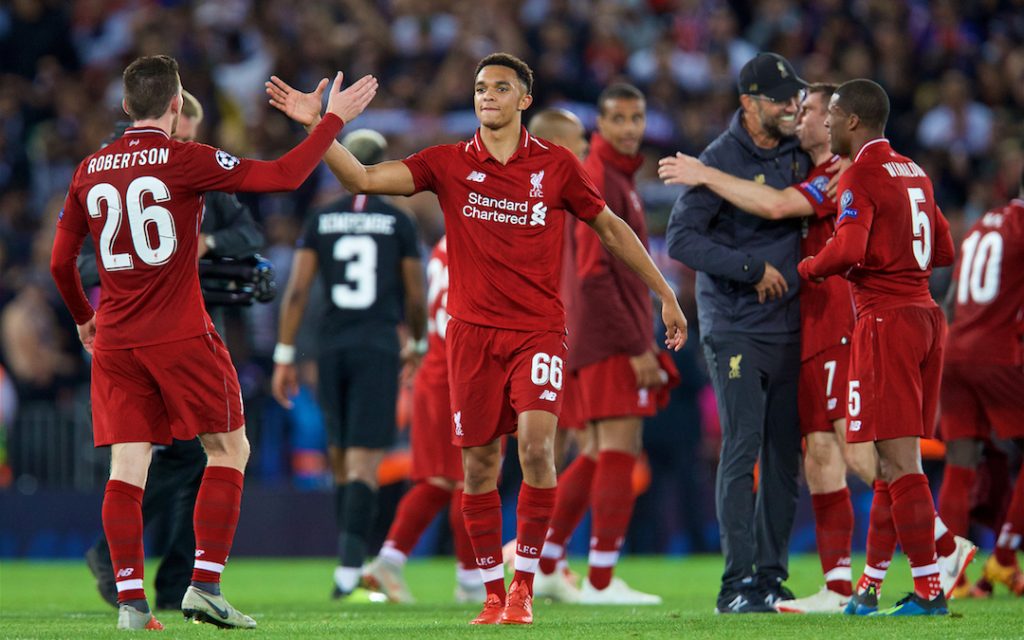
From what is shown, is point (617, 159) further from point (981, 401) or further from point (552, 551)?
point (981, 401)

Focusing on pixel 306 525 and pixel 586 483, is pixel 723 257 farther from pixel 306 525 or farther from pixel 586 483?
pixel 306 525

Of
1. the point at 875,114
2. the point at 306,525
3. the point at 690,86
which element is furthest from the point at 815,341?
the point at 690,86

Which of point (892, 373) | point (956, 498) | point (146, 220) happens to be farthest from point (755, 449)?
point (146, 220)

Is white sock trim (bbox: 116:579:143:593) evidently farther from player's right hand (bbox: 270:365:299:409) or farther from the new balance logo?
player's right hand (bbox: 270:365:299:409)

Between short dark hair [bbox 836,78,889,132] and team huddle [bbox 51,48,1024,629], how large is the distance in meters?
0.01

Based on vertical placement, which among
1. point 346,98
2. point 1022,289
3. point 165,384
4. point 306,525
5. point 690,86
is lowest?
point 306,525

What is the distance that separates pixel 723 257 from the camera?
802 centimetres

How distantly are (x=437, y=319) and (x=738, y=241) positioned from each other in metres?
2.47

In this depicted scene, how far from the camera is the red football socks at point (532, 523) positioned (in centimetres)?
706

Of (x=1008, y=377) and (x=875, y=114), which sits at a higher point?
(x=875, y=114)

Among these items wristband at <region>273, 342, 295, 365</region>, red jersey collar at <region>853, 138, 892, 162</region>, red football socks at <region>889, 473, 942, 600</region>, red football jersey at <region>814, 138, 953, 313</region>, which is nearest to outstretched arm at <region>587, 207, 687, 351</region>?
red football jersey at <region>814, 138, 953, 313</region>

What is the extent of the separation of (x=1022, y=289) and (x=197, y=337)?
17.9ft

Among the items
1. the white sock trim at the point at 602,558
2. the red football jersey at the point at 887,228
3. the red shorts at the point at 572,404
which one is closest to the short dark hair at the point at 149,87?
the red football jersey at the point at 887,228

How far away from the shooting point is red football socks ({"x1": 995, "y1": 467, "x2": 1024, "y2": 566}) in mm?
9617
